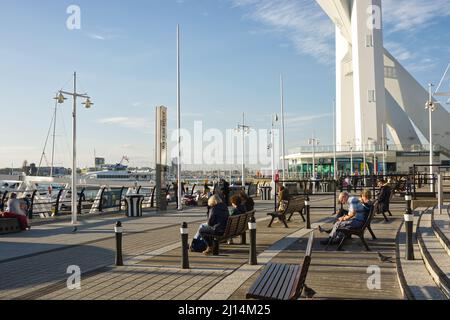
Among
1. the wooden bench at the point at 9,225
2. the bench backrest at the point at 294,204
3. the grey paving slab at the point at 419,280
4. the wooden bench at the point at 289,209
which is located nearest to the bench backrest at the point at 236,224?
the grey paving slab at the point at 419,280

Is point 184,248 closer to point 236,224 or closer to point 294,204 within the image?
point 236,224

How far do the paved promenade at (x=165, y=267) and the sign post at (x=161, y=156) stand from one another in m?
9.26

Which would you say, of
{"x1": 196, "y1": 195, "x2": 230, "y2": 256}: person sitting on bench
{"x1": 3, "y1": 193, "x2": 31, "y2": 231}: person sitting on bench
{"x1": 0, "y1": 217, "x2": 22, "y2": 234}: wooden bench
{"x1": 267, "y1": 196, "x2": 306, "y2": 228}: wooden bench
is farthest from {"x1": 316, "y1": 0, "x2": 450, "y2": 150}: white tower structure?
{"x1": 196, "y1": 195, "x2": 230, "y2": 256}: person sitting on bench

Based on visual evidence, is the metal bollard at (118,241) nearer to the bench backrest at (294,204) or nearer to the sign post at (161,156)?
the bench backrest at (294,204)

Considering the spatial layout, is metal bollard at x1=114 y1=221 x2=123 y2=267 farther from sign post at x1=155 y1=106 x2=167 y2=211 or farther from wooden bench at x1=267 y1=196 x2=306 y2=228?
sign post at x1=155 y1=106 x2=167 y2=211

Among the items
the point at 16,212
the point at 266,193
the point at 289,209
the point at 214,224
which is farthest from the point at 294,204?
the point at 266,193

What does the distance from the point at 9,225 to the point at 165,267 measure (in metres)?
8.41

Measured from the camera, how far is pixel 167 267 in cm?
864

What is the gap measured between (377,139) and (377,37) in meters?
15.1

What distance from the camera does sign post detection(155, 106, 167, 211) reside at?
23375mm

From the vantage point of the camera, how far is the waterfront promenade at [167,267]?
675 cm

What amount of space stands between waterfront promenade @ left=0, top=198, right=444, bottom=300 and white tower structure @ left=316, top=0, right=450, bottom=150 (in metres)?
62.5

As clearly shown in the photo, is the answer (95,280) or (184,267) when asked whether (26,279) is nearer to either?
(95,280)
